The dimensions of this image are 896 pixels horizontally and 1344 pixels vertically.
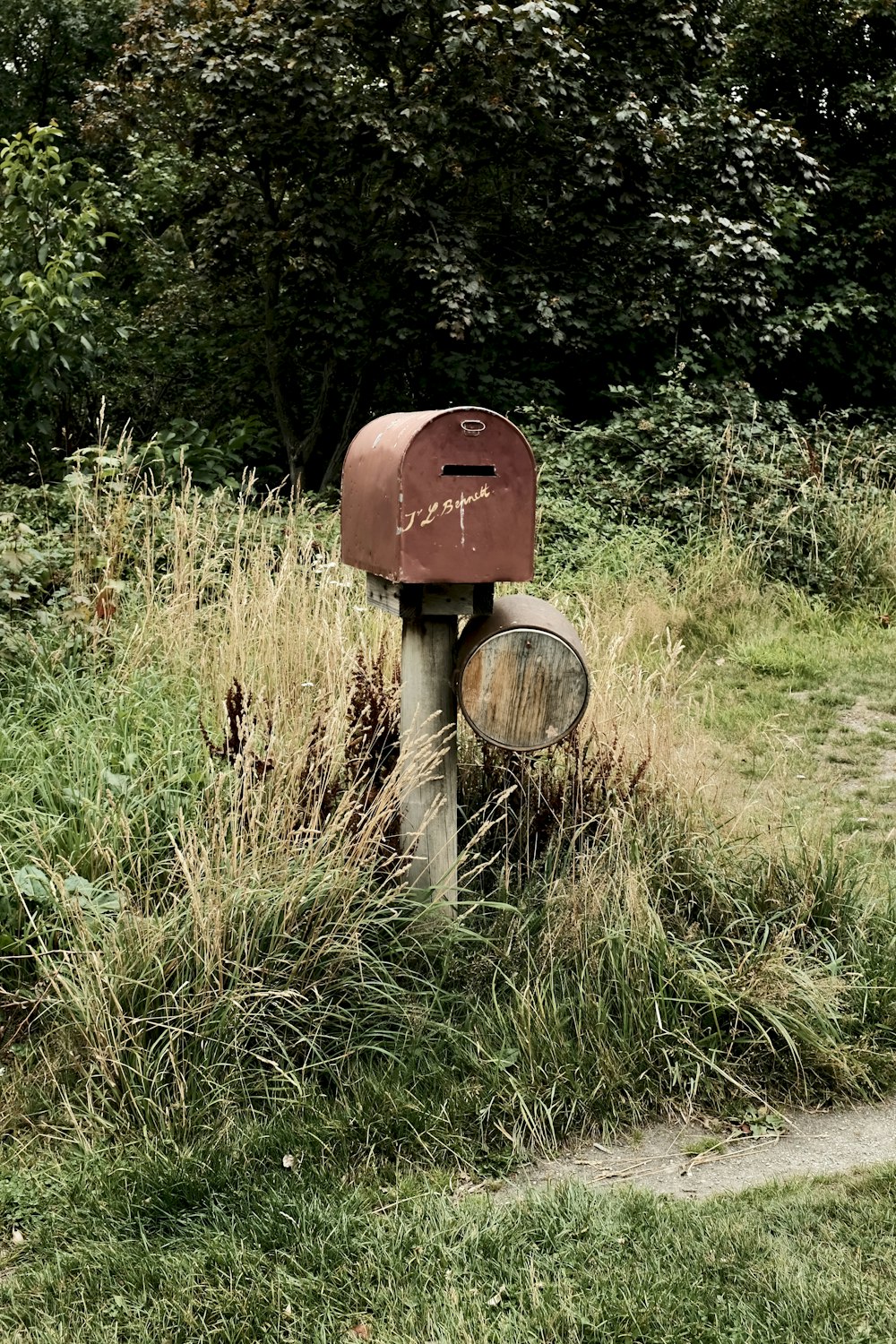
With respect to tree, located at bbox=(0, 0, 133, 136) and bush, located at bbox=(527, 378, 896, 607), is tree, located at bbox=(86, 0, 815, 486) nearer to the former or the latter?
bush, located at bbox=(527, 378, 896, 607)

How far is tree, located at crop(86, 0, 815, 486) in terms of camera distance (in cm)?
1023

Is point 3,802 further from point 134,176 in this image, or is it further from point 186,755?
point 134,176

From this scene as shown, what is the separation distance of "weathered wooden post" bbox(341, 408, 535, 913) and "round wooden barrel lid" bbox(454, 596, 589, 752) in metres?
0.12

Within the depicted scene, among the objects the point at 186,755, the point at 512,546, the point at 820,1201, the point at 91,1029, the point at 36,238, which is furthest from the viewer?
the point at 36,238

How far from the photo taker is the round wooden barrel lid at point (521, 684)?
365cm

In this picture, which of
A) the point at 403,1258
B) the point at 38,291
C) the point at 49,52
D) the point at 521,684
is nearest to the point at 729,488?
the point at 38,291

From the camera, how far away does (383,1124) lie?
3.17m

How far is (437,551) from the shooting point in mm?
3596

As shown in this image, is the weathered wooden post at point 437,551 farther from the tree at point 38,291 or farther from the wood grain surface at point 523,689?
the tree at point 38,291

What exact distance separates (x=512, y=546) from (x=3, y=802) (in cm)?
177

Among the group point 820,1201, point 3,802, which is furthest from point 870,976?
point 3,802

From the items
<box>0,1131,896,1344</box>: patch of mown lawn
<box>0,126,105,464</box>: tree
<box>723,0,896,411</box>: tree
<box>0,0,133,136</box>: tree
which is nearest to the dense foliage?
<box>0,126,105,464</box>: tree

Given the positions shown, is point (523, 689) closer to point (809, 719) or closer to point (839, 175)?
point (809, 719)

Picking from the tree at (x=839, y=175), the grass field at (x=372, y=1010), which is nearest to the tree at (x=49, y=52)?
the tree at (x=839, y=175)
